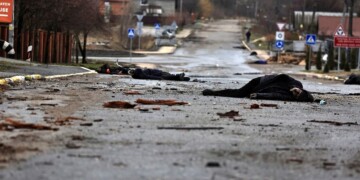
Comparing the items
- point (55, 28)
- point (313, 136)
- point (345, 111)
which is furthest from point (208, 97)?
point (55, 28)

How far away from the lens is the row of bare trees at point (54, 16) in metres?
34.2


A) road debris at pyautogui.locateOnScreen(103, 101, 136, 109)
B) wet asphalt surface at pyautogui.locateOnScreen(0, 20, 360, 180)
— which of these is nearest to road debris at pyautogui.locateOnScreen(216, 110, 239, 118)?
wet asphalt surface at pyautogui.locateOnScreen(0, 20, 360, 180)

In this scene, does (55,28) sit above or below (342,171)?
above

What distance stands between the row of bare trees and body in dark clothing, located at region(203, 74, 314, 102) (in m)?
19.5

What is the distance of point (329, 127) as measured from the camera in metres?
10.8

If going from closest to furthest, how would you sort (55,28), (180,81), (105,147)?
(105,147) < (180,81) < (55,28)

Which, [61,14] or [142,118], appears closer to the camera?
[142,118]

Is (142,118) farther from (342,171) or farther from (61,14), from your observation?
(61,14)

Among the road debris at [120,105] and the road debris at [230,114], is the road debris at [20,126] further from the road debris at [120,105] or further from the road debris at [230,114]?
the road debris at [230,114]

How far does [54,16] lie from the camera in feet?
120

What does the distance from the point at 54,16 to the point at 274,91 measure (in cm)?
2317

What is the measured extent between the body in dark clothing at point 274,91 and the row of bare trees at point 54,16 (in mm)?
19544

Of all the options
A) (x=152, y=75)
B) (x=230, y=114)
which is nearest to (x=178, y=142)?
(x=230, y=114)

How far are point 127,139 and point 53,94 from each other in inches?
256
